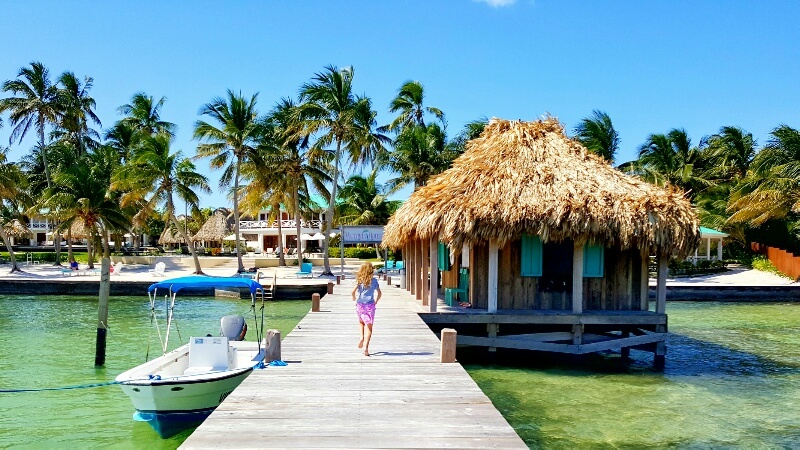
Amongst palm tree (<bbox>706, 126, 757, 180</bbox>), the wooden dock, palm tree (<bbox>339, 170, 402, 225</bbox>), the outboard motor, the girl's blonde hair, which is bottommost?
the wooden dock

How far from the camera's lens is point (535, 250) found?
1491 centimetres

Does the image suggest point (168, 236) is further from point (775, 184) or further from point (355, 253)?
point (775, 184)

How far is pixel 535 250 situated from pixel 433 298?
99.4 inches

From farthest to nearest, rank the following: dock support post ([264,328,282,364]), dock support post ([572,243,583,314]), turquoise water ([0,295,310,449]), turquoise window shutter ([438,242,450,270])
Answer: turquoise window shutter ([438,242,450,270]) → dock support post ([572,243,583,314]) → turquoise water ([0,295,310,449]) → dock support post ([264,328,282,364])

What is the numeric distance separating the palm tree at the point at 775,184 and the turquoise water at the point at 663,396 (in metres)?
16.1

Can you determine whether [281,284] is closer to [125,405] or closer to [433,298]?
[433,298]

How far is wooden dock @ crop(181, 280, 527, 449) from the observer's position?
614cm

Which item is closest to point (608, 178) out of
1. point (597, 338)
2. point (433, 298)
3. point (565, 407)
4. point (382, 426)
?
point (597, 338)

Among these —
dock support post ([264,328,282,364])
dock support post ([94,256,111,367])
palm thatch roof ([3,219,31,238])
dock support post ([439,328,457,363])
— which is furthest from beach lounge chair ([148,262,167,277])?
dock support post ([439,328,457,363])

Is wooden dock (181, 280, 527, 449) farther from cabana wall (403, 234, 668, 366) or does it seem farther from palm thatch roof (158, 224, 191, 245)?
palm thatch roof (158, 224, 191, 245)

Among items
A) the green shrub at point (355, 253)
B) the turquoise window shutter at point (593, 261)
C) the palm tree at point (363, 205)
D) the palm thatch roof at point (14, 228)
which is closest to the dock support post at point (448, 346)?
the turquoise window shutter at point (593, 261)

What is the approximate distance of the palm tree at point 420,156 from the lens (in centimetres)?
3531

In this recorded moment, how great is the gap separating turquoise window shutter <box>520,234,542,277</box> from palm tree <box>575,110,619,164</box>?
22477 mm

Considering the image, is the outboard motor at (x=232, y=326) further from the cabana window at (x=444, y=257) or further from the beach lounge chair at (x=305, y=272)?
the beach lounge chair at (x=305, y=272)
